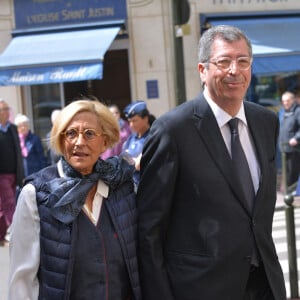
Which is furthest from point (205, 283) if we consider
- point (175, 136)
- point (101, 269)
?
point (175, 136)

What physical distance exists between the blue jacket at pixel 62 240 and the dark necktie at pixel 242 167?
1.67 feet

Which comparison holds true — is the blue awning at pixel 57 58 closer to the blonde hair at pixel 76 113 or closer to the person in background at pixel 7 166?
the person in background at pixel 7 166

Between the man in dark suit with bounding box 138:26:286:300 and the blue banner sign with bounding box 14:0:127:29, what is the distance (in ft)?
35.4

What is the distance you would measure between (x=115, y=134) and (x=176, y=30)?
4.66 meters

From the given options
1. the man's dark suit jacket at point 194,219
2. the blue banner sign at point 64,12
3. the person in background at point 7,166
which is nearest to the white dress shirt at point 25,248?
the man's dark suit jacket at point 194,219

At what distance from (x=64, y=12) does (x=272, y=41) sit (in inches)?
186

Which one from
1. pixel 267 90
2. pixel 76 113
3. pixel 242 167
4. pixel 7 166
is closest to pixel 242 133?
pixel 242 167

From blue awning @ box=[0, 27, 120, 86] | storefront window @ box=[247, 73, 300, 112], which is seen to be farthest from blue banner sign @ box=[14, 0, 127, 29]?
storefront window @ box=[247, 73, 300, 112]

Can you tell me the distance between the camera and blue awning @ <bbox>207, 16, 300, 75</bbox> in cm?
1209

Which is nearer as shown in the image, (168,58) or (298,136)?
(298,136)

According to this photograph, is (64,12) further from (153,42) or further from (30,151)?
(30,151)

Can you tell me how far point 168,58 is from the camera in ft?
42.4

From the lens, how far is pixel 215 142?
8.56 ft

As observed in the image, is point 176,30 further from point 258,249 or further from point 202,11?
point 202,11
